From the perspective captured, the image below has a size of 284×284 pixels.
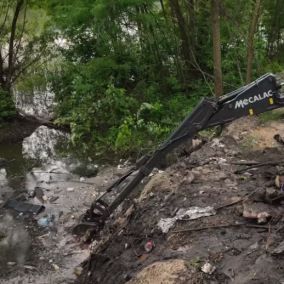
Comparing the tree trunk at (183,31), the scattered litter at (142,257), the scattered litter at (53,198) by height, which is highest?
the tree trunk at (183,31)

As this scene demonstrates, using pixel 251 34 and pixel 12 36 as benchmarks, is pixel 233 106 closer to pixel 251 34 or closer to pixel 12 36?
pixel 251 34

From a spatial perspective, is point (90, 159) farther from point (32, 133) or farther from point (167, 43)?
point (167, 43)

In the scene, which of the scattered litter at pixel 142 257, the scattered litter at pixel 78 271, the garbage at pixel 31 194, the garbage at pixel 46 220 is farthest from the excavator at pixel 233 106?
the garbage at pixel 31 194

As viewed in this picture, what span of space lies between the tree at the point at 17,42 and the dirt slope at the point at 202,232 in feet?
28.6

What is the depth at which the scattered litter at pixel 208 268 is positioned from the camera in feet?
14.9

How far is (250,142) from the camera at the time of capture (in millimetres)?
8266

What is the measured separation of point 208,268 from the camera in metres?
4.56

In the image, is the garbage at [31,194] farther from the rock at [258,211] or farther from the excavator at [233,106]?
the rock at [258,211]

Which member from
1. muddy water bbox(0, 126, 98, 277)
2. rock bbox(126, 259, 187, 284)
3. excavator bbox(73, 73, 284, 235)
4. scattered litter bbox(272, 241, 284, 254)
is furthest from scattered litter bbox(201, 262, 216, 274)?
muddy water bbox(0, 126, 98, 277)

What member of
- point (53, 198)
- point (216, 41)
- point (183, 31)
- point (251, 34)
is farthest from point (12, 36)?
point (251, 34)

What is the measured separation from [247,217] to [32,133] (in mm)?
9994

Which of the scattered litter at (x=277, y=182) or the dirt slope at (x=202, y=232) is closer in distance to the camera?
the dirt slope at (x=202, y=232)

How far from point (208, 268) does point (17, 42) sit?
13.1 m

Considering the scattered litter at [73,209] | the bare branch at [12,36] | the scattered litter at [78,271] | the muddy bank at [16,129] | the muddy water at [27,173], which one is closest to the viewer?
the scattered litter at [78,271]
